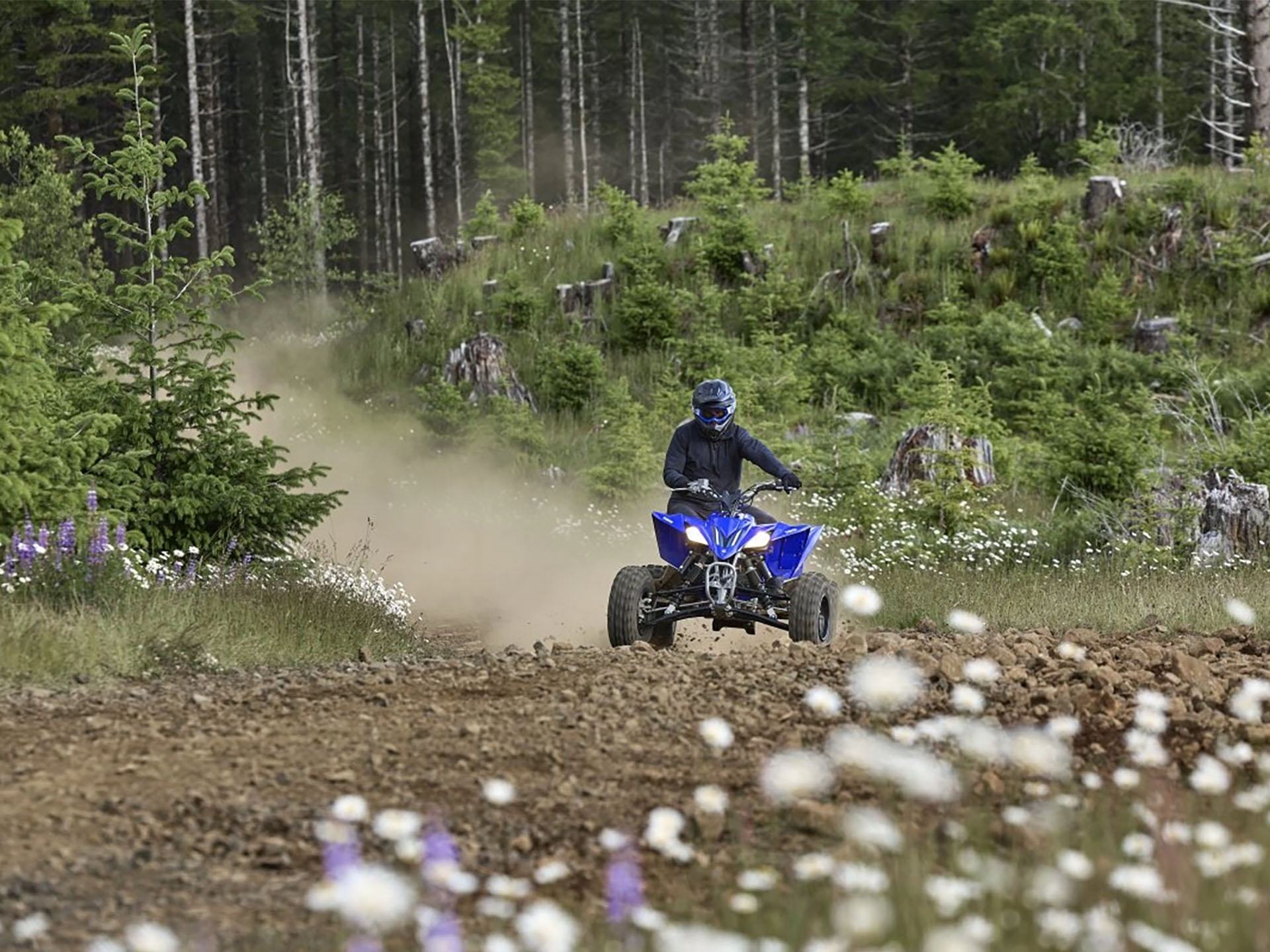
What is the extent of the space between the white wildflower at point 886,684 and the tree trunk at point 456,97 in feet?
116

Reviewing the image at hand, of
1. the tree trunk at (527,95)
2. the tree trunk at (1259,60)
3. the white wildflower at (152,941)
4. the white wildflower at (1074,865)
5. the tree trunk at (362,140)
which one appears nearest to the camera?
the white wildflower at (152,941)

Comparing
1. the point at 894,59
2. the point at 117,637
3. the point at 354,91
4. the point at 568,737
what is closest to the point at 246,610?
the point at 117,637

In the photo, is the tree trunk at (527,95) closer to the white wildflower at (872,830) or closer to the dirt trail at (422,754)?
the dirt trail at (422,754)

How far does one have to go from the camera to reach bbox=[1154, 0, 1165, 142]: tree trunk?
130 feet

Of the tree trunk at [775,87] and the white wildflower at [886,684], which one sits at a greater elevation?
the tree trunk at [775,87]

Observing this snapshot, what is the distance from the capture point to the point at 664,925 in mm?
3934

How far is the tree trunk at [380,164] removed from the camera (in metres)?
48.3

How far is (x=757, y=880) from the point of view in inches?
156

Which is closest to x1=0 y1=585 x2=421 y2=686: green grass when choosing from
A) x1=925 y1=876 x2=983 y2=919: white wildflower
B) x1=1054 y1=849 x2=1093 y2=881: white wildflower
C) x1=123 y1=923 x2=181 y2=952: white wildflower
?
x1=123 y1=923 x2=181 y2=952: white wildflower

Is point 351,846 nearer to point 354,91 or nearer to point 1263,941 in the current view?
point 1263,941

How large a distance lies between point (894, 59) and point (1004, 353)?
→ 28.3 meters

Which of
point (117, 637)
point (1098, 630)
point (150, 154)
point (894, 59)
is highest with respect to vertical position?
point (894, 59)

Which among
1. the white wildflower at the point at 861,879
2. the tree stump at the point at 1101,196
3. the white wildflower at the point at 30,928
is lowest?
the white wildflower at the point at 30,928

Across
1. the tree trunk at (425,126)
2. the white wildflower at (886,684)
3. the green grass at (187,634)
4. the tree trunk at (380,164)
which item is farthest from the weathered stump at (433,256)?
the white wildflower at (886,684)
